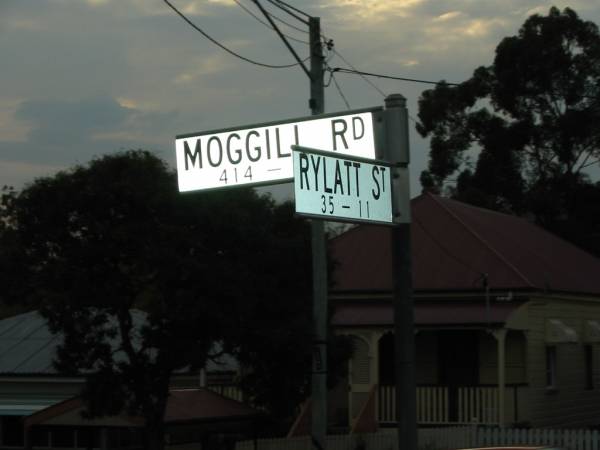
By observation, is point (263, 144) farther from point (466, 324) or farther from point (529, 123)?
point (529, 123)

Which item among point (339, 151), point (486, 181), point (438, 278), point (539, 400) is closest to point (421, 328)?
point (438, 278)

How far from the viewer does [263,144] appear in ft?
29.9

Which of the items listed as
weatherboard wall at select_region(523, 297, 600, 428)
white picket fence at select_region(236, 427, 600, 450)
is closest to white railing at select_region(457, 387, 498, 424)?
white picket fence at select_region(236, 427, 600, 450)

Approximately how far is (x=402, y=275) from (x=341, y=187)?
3.86 ft

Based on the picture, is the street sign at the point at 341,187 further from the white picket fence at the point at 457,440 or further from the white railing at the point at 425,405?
the white railing at the point at 425,405

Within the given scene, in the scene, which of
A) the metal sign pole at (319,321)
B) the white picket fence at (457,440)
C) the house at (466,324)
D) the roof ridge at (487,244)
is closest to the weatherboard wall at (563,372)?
the house at (466,324)

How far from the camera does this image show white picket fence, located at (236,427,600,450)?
2250cm

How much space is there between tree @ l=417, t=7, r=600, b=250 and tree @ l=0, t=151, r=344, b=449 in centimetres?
2657

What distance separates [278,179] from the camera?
8.96 meters

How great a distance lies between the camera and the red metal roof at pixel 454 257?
88.9 feet

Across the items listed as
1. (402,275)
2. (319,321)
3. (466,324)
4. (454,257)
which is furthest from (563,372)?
(402,275)

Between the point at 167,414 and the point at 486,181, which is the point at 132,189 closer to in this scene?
the point at 167,414

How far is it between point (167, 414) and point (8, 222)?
419 centimetres

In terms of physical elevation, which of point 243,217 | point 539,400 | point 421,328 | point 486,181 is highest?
point 486,181
